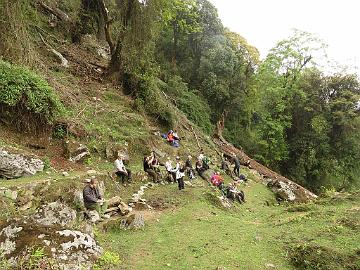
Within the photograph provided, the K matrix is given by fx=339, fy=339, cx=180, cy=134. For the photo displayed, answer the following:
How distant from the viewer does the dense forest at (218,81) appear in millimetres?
19719

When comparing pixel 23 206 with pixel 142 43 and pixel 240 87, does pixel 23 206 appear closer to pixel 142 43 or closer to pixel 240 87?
pixel 142 43

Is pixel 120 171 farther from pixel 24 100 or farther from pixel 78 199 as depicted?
pixel 24 100

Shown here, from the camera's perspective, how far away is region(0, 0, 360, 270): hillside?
7980 millimetres

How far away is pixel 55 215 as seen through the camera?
28.0 ft

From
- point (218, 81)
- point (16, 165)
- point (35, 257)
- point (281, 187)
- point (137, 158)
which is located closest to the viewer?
point (35, 257)

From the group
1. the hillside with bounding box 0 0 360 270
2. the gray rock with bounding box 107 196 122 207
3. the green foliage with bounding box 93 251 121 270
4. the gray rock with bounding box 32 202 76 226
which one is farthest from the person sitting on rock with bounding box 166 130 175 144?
the green foliage with bounding box 93 251 121 270

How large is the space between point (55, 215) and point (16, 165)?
9.21 ft

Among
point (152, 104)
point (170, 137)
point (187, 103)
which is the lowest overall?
point (170, 137)

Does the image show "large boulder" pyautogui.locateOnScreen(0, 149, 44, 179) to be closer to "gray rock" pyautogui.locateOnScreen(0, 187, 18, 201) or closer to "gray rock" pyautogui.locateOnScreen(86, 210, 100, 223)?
"gray rock" pyautogui.locateOnScreen(0, 187, 18, 201)

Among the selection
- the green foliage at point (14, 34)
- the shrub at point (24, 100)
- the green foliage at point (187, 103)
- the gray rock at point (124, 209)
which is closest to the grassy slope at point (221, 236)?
the gray rock at point (124, 209)

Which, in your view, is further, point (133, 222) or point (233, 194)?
point (233, 194)

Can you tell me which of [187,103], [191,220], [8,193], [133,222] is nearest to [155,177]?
[191,220]

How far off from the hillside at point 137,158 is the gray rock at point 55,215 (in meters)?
0.03

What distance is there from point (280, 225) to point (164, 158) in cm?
848
